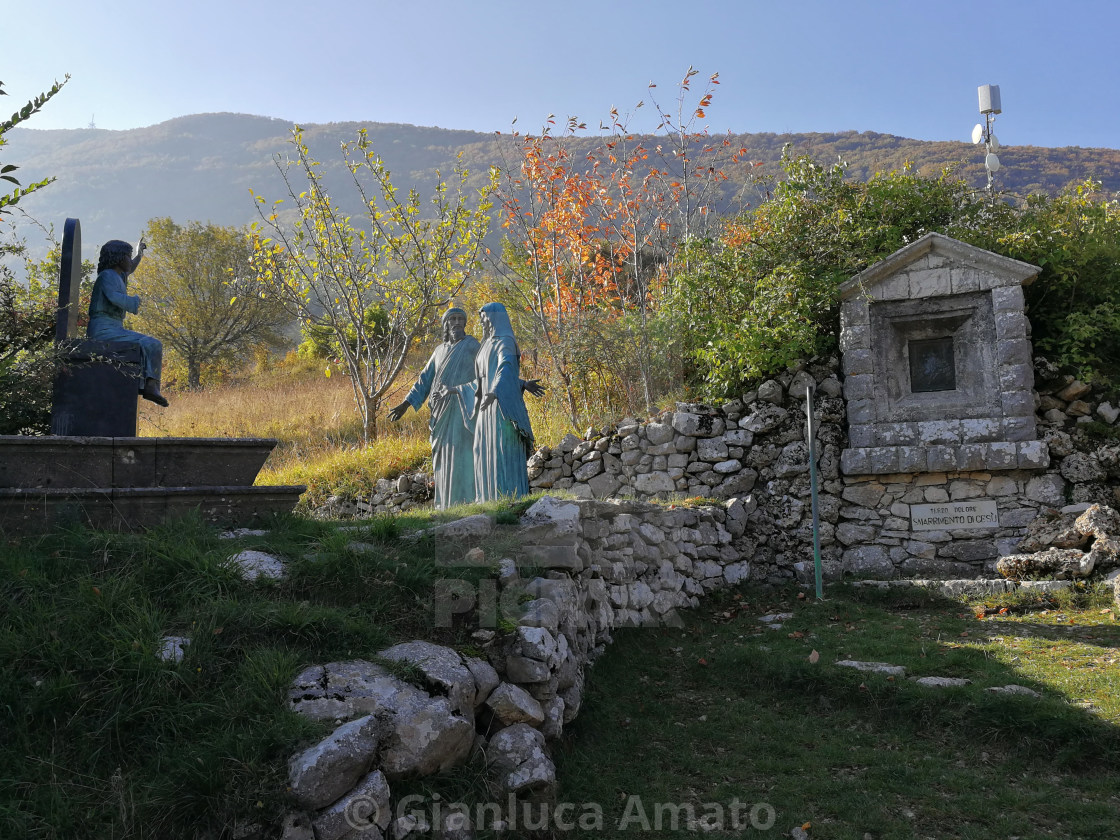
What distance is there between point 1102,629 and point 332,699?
579 centimetres

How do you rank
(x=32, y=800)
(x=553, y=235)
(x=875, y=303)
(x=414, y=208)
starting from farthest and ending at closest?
1. (x=414, y=208)
2. (x=553, y=235)
3. (x=875, y=303)
4. (x=32, y=800)

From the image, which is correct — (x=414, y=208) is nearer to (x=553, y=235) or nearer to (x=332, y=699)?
(x=553, y=235)

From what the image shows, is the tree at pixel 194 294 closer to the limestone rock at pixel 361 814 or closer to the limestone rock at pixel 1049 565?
the limestone rock at pixel 1049 565

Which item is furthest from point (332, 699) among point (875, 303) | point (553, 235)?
point (553, 235)

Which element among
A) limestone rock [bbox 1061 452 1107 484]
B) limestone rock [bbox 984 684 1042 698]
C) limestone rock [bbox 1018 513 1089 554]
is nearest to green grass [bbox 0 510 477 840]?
limestone rock [bbox 984 684 1042 698]

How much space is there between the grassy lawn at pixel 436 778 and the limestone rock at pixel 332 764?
72mm

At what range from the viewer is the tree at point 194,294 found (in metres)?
20.3

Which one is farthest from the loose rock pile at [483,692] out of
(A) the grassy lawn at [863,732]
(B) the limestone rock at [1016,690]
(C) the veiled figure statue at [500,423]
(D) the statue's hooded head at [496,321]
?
(B) the limestone rock at [1016,690]

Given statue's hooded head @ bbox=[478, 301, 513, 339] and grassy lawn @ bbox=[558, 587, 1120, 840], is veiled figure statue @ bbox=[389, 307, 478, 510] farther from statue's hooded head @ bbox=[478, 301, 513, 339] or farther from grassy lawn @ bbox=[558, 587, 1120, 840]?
grassy lawn @ bbox=[558, 587, 1120, 840]

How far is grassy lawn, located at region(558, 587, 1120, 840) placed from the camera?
382 cm

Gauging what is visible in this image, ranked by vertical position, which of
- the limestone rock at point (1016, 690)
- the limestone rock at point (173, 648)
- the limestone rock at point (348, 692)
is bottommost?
the limestone rock at point (1016, 690)

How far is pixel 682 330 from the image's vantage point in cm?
998

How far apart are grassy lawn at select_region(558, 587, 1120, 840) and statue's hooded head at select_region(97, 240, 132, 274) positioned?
4348 mm

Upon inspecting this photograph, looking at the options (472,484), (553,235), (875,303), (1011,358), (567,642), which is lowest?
(567,642)
